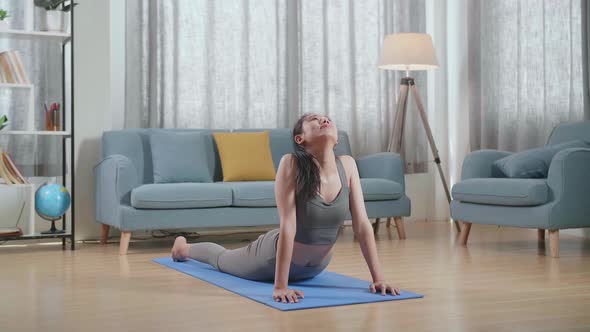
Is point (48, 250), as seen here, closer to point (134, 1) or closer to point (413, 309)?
point (134, 1)

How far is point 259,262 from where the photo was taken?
120 inches

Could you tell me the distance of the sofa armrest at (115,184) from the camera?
14.5 feet

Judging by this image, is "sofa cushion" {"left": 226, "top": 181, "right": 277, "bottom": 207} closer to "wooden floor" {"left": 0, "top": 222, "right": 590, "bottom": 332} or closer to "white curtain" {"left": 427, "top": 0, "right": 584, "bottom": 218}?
"wooden floor" {"left": 0, "top": 222, "right": 590, "bottom": 332}

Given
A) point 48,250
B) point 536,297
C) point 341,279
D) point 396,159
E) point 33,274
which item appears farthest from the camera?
point 396,159

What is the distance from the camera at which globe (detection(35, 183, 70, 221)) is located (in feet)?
14.9

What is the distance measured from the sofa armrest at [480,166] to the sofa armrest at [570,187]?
0.66m

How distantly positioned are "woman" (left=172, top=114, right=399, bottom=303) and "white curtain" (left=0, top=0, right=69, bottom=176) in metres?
2.69

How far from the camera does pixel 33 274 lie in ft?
11.6

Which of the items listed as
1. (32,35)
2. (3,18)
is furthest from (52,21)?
(3,18)

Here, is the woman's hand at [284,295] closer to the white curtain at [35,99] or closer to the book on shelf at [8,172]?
the book on shelf at [8,172]

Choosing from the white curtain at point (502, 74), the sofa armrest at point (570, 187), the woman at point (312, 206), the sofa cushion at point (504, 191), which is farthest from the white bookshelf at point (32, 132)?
the white curtain at point (502, 74)

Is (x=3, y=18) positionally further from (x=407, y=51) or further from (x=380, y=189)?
(x=407, y=51)

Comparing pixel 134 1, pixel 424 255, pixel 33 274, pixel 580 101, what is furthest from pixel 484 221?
pixel 134 1

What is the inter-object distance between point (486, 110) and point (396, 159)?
1328mm
